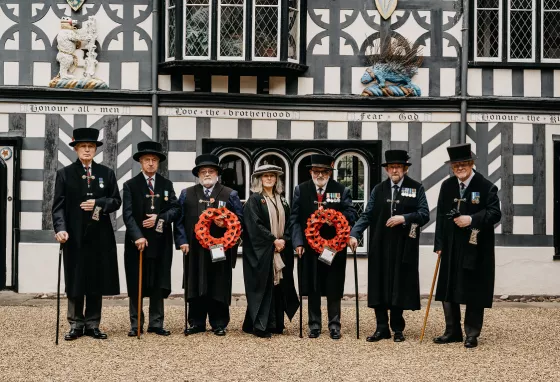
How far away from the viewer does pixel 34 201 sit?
12.2 meters

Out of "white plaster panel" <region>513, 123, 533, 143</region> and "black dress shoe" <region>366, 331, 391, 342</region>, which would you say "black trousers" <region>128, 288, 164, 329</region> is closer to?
"black dress shoe" <region>366, 331, 391, 342</region>

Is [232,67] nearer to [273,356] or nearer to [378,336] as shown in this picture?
[378,336]

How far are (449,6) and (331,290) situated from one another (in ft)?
18.7

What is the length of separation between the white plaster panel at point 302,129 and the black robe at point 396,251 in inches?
145

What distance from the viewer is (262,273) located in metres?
8.91

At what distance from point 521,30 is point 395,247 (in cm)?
548

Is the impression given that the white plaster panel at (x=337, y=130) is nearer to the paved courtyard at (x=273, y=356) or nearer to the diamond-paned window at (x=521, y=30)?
the diamond-paned window at (x=521, y=30)

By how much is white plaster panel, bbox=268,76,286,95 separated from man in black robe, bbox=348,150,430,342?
12.7 feet

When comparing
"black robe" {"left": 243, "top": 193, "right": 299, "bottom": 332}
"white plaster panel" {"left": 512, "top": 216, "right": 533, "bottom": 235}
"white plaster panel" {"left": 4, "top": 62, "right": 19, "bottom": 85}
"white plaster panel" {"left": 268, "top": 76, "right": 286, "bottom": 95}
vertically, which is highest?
"white plaster panel" {"left": 4, "top": 62, "right": 19, "bottom": 85}

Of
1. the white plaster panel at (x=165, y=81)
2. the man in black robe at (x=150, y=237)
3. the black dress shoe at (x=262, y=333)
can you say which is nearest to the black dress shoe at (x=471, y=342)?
the black dress shoe at (x=262, y=333)

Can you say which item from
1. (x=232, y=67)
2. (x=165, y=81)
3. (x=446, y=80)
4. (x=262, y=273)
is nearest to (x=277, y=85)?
(x=232, y=67)

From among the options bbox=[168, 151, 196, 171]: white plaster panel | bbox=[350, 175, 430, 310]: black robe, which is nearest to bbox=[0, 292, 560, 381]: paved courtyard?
bbox=[350, 175, 430, 310]: black robe

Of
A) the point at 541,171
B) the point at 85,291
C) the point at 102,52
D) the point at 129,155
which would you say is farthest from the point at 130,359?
the point at 541,171

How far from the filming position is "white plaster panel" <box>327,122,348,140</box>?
12516 mm
